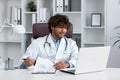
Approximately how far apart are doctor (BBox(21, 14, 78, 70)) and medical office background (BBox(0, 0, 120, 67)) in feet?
4.55

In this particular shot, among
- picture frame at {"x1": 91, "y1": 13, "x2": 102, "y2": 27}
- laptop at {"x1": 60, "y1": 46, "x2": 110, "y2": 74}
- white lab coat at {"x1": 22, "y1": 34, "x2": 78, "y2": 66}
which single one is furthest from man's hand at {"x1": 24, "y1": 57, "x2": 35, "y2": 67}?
picture frame at {"x1": 91, "y1": 13, "x2": 102, "y2": 27}

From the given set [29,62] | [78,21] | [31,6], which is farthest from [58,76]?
[31,6]

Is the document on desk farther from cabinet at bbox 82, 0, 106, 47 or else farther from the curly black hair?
cabinet at bbox 82, 0, 106, 47

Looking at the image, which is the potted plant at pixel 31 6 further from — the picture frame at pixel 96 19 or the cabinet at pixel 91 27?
the picture frame at pixel 96 19

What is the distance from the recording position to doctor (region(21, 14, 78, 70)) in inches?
112

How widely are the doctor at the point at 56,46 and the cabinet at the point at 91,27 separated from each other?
4.75ft

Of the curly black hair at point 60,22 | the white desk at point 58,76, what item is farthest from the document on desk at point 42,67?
the curly black hair at point 60,22

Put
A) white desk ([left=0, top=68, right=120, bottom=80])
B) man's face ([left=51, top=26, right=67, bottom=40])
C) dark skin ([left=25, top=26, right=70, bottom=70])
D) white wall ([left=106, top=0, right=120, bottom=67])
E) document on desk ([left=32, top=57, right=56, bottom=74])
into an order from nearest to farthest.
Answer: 1. white desk ([left=0, top=68, right=120, bottom=80])
2. document on desk ([left=32, top=57, right=56, bottom=74])
3. dark skin ([left=25, top=26, right=70, bottom=70])
4. man's face ([left=51, top=26, right=67, bottom=40])
5. white wall ([left=106, top=0, right=120, bottom=67])

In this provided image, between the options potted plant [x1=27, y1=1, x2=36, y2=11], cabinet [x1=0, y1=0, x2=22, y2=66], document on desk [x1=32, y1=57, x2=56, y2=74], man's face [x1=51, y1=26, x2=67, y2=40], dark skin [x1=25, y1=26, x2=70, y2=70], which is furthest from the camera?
cabinet [x1=0, y1=0, x2=22, y2=66]

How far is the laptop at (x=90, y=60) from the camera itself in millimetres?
2361

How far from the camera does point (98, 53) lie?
2438 mm

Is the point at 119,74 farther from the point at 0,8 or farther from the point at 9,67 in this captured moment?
the point at 0,8

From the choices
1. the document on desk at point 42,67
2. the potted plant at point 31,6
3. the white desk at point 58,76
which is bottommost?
the white desk at point 58,76

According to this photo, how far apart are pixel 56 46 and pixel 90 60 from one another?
2.04 feet
